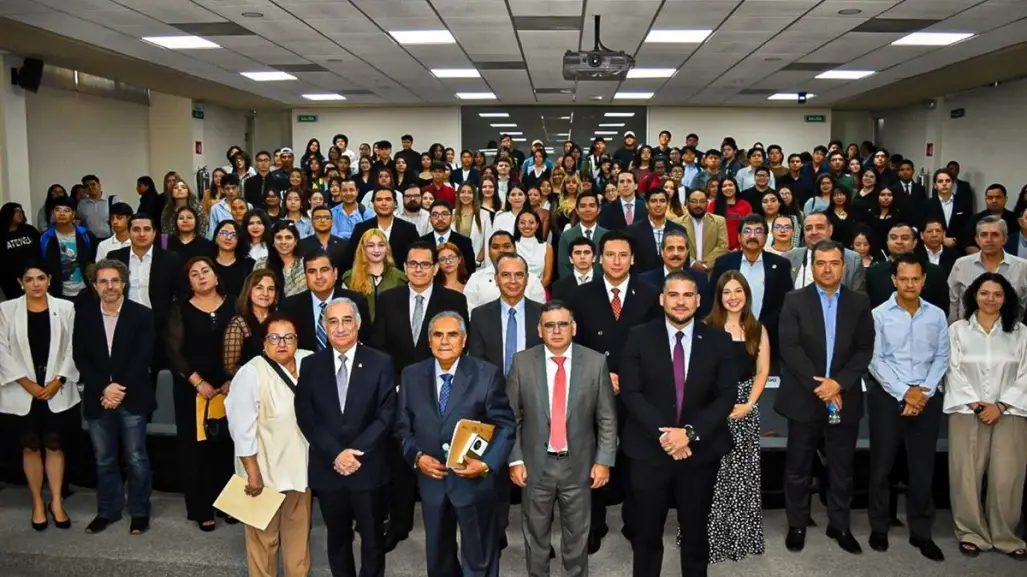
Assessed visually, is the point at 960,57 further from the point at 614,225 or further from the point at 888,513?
the point at 888,513

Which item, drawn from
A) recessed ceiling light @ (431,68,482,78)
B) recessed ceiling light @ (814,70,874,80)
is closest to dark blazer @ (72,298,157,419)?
recessed ceiling light @ (431,68,482,78)

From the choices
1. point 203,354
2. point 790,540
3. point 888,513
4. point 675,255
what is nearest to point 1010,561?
point 888,513

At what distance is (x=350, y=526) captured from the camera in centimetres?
396

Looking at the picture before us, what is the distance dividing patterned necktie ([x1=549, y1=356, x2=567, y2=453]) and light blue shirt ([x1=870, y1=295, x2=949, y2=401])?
71.9 inches

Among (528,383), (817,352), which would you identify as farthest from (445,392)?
(817,352)

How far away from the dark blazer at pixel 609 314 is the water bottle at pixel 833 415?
A: 1.04m

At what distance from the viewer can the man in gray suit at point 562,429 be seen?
3.85 m

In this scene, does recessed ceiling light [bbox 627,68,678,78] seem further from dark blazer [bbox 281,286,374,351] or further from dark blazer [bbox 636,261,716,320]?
dark blazer [bbox 281,286,374,351]

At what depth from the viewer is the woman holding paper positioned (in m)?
3.92

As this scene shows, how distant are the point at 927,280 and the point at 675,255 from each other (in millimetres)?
1797

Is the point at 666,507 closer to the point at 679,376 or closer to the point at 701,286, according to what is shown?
the point at 679,376

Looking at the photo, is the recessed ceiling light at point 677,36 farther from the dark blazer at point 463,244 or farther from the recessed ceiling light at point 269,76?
the recessed ceiling light at point 269,76

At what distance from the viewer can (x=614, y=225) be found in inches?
288

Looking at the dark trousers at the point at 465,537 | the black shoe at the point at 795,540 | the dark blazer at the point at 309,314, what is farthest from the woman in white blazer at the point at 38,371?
the black shoe at the point at 795,540
